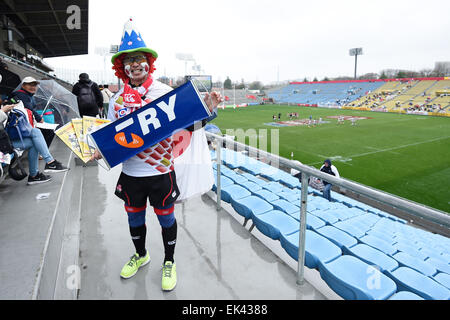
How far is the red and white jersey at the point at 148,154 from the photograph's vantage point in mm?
1892

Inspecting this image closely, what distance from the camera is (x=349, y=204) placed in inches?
220

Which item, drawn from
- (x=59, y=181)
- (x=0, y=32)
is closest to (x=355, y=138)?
(x=59, y=181)

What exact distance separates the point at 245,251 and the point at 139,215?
0.98m

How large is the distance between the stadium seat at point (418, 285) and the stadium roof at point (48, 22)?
49.5 ft

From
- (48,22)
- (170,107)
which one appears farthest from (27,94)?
(48,22)

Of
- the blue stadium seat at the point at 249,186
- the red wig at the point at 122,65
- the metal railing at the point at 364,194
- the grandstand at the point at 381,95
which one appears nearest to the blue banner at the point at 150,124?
the red wig at the point at 122,65

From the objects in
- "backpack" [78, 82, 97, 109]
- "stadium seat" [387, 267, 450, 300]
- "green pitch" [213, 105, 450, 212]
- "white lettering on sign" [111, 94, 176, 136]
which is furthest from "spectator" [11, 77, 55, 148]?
"green pitch" [213, 105, 450, 212]

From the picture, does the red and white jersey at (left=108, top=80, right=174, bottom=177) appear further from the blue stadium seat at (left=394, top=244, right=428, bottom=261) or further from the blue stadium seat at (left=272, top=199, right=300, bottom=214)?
the blue stadium seat at (left=394, top=244, right=428, bottom=261)

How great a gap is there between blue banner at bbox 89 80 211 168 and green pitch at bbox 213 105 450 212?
9678mm

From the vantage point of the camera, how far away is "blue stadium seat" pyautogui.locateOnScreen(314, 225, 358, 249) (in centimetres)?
238

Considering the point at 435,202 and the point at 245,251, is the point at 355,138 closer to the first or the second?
the point at 435,202

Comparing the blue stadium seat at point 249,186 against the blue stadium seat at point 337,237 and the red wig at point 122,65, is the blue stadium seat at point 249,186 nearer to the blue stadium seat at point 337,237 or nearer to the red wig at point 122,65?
the blue stadium seat at point 337,237

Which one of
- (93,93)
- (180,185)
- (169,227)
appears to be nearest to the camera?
(169,227)

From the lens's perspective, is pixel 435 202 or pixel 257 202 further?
pixel 435 202
